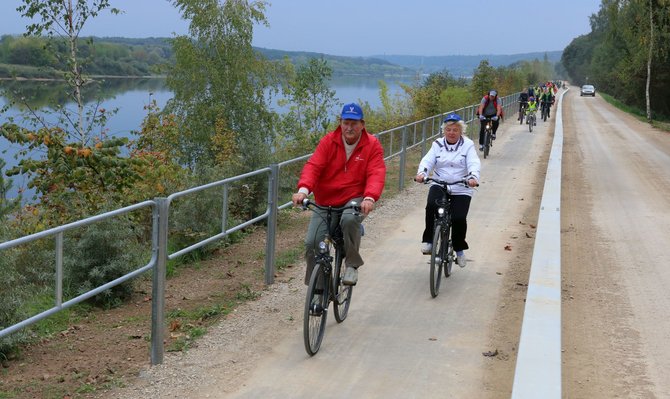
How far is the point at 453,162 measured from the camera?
7.81 m

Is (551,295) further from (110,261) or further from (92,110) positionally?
(92,110)

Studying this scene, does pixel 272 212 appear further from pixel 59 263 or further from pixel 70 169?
pixel 70 169

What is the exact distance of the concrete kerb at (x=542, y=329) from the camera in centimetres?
486

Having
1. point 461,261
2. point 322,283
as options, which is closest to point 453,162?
point 461,261

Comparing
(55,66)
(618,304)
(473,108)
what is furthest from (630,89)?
(618,304)

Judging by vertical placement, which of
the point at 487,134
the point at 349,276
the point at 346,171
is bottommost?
the point at 349,276

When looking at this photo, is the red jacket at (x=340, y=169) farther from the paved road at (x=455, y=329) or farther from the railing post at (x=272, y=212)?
the railing post at (x=272, y=212)

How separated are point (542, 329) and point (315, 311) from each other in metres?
1.79

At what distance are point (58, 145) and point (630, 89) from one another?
2405 inches

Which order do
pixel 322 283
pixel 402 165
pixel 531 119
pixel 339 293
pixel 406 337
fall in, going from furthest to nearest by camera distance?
pixel 531 119
pixel 402 165
pixel 339 293
pixel 406 337
pixel 322 283

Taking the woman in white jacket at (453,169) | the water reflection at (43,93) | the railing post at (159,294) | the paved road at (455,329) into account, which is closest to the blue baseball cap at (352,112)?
the railing post at (159,294)

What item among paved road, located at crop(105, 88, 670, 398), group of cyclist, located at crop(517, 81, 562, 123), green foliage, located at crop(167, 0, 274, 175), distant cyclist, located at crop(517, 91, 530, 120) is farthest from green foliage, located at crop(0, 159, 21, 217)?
distant cyclist, located at crop(517, 91, 530, 120)

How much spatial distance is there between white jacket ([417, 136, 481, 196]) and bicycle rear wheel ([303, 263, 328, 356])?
2.41 metres

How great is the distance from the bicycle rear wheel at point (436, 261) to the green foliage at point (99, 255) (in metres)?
2.88
